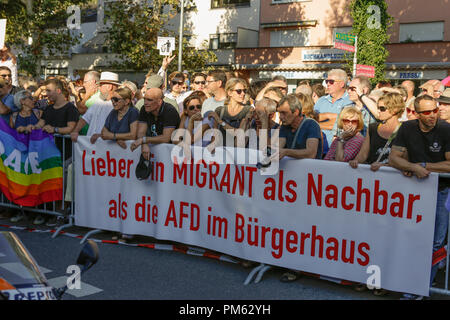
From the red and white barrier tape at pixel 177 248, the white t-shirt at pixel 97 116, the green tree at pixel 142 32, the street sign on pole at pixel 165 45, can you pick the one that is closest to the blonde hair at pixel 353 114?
the red and white barrier tape at pixel 177 248

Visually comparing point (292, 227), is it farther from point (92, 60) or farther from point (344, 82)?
point (92, 60)

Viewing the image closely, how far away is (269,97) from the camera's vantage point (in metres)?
6.57

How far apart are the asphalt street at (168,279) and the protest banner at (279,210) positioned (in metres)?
0.19

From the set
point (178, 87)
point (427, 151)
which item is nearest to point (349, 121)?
point (427, 151)

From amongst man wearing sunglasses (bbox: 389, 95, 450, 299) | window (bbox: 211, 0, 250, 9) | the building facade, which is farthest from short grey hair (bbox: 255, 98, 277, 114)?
window (bbox: 211, 0, 250, 9)

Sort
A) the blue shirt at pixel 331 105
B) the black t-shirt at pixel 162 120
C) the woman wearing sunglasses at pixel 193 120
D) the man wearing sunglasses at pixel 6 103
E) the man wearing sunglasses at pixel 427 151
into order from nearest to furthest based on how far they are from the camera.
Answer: the man wearing sunglasses at pixel 427 151
the woman wearing sunglasses at pixel 193 120
the black t-shirt at pixel 162 120
the blue shirt at pixel 331 105
the man wearing sunglasses at pixel 6 103

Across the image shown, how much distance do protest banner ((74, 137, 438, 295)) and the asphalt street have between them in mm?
193

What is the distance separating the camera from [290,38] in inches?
1294

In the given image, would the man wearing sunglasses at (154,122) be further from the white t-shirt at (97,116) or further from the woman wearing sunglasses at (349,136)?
the woman wearing sunglasses at (349,136)

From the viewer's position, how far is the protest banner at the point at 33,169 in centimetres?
735

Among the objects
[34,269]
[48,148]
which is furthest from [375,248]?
[48,148]

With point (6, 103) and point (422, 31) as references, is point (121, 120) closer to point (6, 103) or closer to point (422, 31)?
point (6, 103)

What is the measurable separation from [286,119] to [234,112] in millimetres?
958

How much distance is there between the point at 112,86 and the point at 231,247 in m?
3.60
